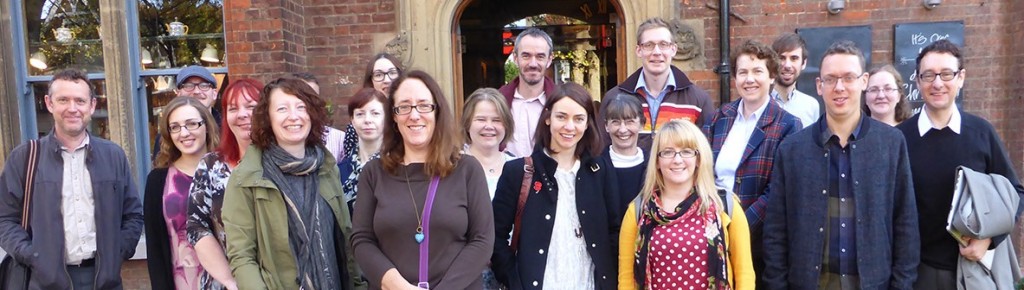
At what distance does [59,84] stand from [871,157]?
3973mm

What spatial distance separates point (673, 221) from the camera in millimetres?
2535

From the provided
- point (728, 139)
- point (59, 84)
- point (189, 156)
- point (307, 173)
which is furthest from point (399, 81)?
point (59, 84)

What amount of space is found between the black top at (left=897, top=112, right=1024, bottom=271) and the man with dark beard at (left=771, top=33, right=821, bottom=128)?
88 cm

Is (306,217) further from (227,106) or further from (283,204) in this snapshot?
(227,106)

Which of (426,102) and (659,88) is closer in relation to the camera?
(426,102)

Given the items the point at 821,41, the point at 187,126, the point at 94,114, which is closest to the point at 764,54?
the point at 821,41

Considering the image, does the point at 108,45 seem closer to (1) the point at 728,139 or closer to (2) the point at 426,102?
(2) the point at 426,102

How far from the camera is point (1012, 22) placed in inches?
198

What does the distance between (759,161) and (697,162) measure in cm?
43

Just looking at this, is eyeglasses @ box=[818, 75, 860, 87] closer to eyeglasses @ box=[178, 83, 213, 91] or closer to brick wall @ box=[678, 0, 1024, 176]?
brick wall @ box=[678, 0, 1024, 176]

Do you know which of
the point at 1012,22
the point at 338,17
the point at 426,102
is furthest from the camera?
the point at 338,17

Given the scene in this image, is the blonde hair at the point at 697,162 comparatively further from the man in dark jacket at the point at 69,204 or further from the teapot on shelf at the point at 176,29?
the teapot on shelf at the point at 176,29

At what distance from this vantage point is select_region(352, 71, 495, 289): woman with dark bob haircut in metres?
2.34

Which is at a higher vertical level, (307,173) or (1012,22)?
(1012,22)
